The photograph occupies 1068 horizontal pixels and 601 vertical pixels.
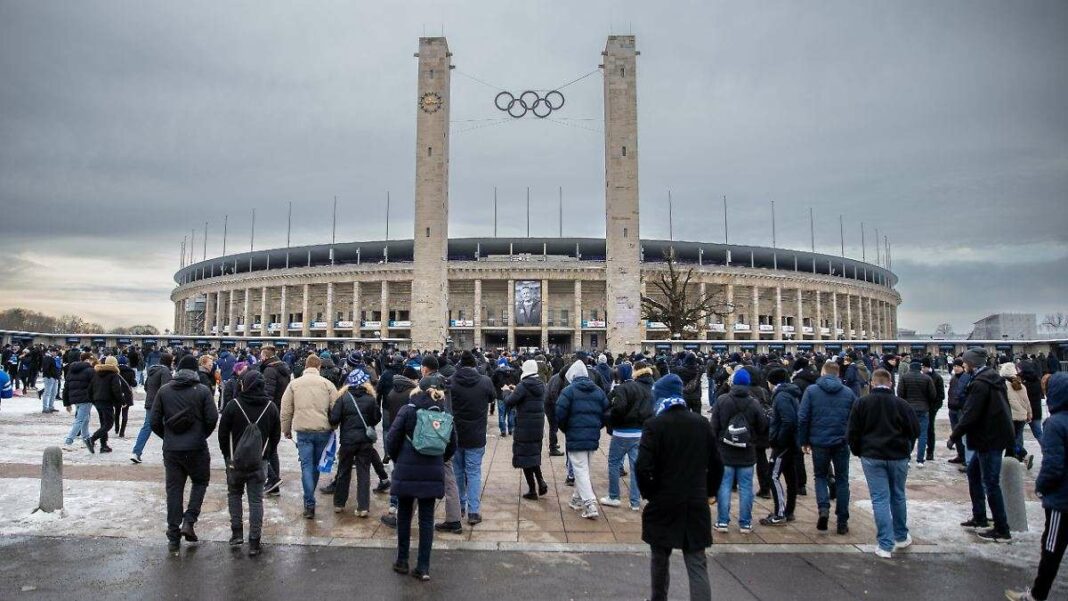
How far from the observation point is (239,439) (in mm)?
6152

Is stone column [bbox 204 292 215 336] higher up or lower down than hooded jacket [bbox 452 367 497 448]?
higher up

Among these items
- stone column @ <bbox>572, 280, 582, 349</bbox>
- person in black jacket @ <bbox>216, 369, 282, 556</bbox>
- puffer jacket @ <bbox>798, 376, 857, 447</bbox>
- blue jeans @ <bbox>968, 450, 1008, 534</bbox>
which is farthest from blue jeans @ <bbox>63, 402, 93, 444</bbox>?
stone column @ <bbox>572, 280, 582, 349</bbox>

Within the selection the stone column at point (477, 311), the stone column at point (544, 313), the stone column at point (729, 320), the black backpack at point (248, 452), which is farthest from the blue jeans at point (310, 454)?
the stone column at point (729, 320)

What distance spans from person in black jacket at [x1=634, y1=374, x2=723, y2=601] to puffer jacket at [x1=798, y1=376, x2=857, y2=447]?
298 centimetres

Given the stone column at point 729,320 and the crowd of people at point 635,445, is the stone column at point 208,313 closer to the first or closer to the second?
the stone column at point 729,320

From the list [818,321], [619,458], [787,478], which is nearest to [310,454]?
[619,458]

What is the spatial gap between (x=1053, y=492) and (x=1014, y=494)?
9.15ft

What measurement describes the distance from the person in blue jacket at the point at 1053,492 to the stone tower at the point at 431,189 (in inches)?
1590

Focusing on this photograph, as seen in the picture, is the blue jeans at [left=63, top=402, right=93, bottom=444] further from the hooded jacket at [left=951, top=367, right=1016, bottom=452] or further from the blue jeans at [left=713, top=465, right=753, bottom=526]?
the hooded jacket at [left=951, top=367, right=1016, bottom=452]

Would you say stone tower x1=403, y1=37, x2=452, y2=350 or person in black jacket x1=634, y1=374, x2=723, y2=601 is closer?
person in black jacket x1=634, y1=374, x2=723, y2=601

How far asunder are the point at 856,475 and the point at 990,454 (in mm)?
3654

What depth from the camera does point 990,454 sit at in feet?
21.3

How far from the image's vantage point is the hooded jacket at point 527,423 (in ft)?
24.8

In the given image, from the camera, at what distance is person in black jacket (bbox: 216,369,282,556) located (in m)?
5.94
